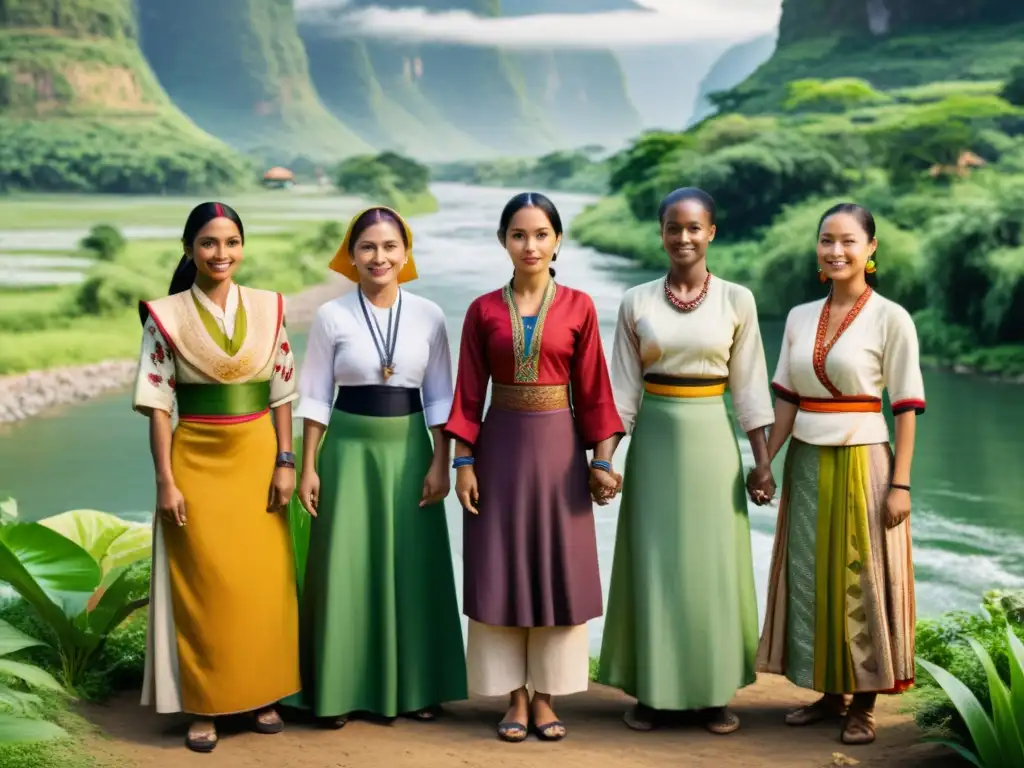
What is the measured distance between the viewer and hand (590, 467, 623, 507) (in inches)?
126

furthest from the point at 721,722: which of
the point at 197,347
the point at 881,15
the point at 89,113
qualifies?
the point at 881,15

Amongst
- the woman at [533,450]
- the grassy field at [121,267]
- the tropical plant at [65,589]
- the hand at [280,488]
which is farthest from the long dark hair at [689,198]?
the grassy field at [121,267]

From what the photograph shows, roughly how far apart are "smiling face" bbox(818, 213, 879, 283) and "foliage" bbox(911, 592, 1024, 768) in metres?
1.00

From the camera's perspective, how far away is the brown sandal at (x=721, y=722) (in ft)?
11.1

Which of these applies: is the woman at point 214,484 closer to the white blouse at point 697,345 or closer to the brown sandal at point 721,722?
the white blouse at point 697,345

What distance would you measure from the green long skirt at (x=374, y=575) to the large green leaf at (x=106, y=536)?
4.17 ft

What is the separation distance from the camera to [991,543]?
1060 cm

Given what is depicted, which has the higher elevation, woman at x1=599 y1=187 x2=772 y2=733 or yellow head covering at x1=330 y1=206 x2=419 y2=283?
yellow head covering at x1=330 y1=206 x2=419 y2=283

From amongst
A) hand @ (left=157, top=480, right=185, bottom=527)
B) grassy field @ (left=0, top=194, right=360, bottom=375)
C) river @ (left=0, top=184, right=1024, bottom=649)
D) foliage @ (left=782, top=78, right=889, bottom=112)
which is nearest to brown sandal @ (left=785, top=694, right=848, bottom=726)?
hand @ (left=157, top=480, right=185, bottom=527)

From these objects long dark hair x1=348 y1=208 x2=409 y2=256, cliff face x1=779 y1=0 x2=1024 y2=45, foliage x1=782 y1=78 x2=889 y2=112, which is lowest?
long dark hair x1=348 y1=208 x2=409 y2=256

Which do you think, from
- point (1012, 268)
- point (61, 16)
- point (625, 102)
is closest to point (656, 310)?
point (1012, 268)

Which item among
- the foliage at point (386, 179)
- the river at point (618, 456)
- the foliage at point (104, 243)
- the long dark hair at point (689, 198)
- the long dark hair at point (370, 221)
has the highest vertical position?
the foliage at point (386, 179)

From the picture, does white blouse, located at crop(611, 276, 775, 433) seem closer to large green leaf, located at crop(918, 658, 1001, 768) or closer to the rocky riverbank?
large green leaf, located at crop(918, 658, 1001, 768)

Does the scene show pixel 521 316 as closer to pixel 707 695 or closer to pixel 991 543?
pixel 707 695
